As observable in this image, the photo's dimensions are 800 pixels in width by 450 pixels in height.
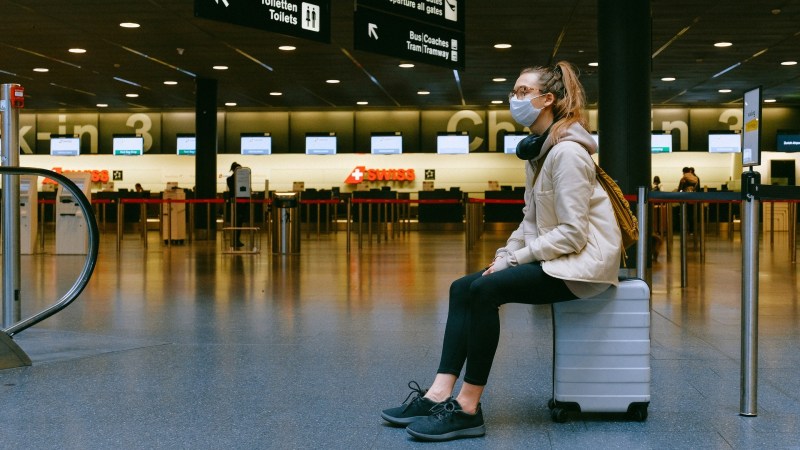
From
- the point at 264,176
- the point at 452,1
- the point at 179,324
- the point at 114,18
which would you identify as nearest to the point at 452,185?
the point at 264,176

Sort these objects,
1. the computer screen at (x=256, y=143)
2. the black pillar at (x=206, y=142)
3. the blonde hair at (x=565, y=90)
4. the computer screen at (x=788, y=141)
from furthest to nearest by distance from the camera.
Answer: the computer screen at (x=256, y=143)
the computer screen at (x=788, y=141)
the black pillar at (x=206, y=142)
the blonde hair at (x=565, y=90)

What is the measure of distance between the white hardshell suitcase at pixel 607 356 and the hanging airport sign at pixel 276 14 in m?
4.47

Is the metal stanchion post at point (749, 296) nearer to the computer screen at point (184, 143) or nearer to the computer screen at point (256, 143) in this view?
the computer screen at point (256, 143)

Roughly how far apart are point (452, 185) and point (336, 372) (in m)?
23.2

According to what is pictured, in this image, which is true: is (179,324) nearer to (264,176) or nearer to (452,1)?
(452,1)

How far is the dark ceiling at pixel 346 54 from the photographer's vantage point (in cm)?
1285

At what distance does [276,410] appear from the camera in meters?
3.49

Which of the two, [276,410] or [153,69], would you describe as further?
[153,69]

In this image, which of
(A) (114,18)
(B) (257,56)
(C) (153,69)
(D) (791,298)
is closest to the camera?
(D) (791,298)

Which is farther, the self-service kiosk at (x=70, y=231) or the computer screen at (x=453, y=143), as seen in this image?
the computer screen at (x=453, y=143)

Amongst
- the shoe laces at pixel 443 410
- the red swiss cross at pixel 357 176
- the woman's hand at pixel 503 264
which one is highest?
the red swiss cross at pixel 357 176

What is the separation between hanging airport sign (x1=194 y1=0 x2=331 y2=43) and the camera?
6926 mm

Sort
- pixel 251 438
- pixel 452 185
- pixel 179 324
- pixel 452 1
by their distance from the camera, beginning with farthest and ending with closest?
1. pixel 452 185
2. pixel 452 1
3. pixel 179 324
4. pixel 251 438

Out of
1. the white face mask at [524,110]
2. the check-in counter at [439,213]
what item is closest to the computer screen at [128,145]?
the check-in counter at [439,213]
